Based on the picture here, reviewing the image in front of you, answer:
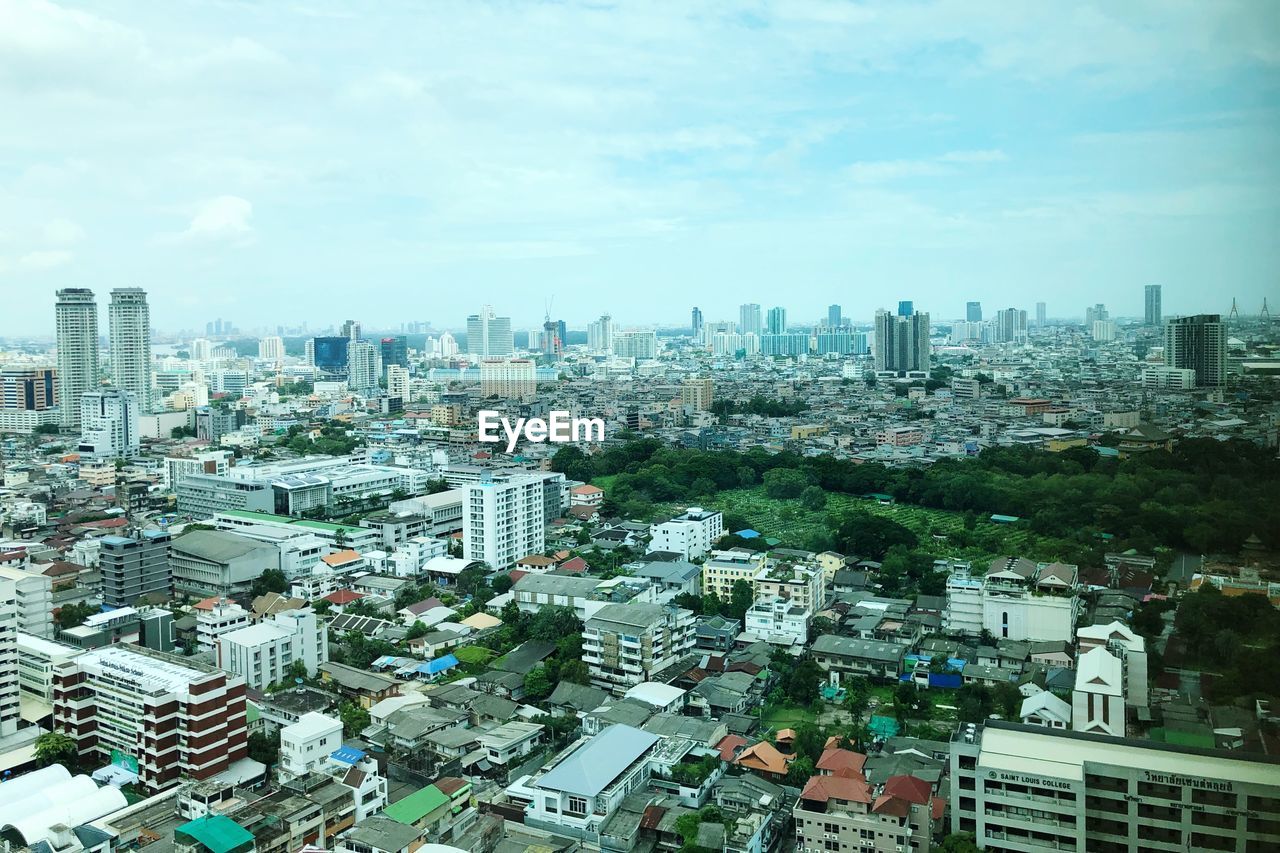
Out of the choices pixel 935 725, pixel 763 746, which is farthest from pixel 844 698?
pixel 763 746

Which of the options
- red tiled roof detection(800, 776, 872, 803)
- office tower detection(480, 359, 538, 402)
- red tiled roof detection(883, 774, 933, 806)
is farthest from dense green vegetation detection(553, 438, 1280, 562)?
office tower detection(480, 359, 538, 402)

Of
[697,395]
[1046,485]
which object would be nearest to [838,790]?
[1046,485]

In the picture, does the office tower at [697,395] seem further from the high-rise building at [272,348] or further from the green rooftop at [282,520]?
the high-rise building at [272,348]

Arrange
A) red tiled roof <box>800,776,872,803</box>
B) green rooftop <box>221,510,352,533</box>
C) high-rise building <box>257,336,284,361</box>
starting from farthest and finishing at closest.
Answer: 1. high-rise building <box>257,336,284,361</box>
2. green rooftop <box>221,510,352,533</box>
3. red tiled roof <box>800,776,872,803</box>

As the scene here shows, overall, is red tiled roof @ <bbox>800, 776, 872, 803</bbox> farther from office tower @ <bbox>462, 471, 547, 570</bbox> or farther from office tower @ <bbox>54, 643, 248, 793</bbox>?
office tower @ <bbox>462, 471, 547, 570</bbox>

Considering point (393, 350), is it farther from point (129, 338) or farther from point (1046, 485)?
point (1046, 485)

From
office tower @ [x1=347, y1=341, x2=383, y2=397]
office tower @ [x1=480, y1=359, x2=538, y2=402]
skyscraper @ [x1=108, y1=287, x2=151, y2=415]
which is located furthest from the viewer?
office tower @ [x1=347, y1=341, x2=383, y2=397]
